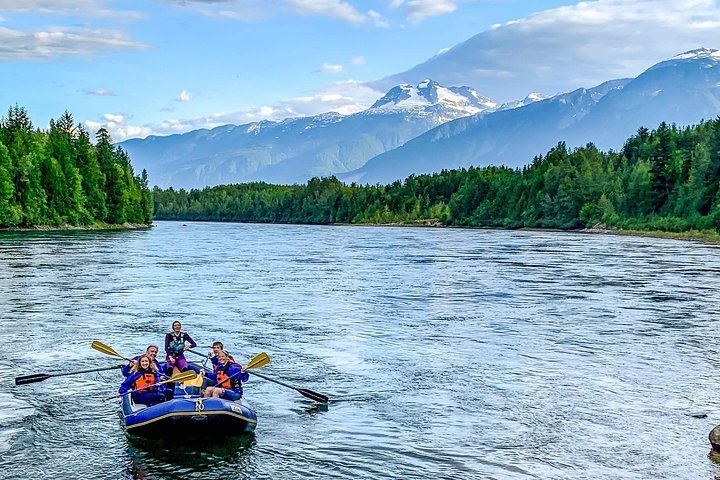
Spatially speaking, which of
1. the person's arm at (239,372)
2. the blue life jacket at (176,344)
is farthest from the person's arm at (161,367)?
the person's arm at (239,372)

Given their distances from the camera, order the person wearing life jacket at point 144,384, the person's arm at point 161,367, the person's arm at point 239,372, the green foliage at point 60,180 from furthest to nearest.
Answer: the green foliage at point 60,180 < the person's arm at point 161,367 < the person's arm at point 239,372 < the person wearing life jacket at point 144,384

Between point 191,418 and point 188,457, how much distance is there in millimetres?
995

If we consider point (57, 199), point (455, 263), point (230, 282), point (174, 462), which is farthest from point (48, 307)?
point (57, 199)

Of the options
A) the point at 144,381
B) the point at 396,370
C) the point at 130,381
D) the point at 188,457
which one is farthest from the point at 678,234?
the point at 188,457

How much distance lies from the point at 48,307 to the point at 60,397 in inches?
789

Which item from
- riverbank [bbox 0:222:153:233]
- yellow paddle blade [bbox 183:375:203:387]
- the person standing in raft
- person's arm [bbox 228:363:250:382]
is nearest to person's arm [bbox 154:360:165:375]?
the person standing in raft

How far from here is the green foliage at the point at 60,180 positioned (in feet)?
430

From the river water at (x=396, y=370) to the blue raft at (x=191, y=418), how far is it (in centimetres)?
43

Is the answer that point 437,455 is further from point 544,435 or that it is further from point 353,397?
point 353,397

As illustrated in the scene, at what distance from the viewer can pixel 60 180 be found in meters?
142

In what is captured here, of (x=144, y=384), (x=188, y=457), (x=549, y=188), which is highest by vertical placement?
(x=549, y=188)

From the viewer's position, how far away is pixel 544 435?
74.0 feet

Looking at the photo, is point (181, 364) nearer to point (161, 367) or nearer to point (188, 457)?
point (161, 367)

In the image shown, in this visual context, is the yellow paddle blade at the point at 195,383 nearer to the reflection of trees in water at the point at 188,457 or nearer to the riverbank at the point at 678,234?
the reflection of trees in water at the point at 188,457
